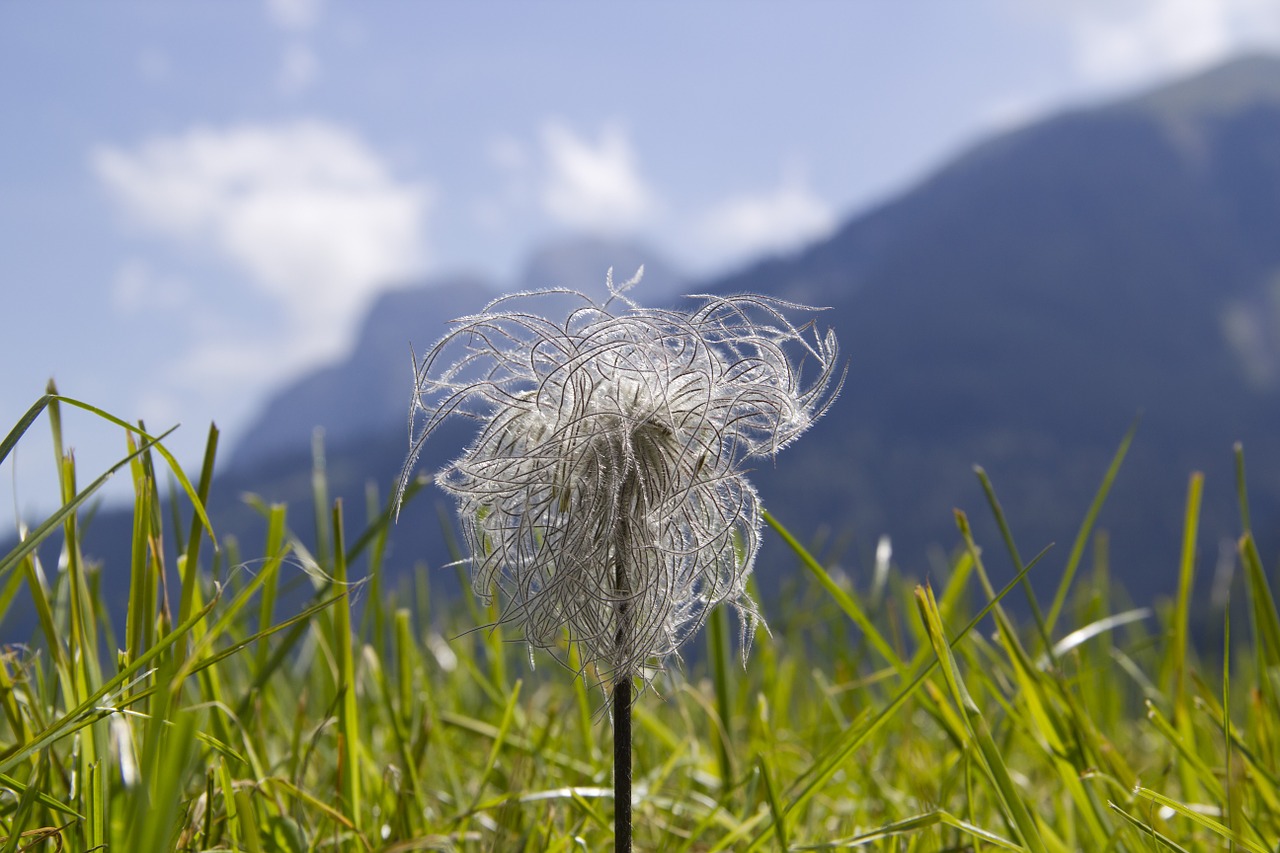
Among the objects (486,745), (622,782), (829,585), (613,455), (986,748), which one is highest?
(613,455)

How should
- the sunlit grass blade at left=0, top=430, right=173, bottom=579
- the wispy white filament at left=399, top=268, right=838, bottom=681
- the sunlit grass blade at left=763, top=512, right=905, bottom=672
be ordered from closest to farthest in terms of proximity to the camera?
1. the sunlit grass blade at left=0, top=430, right=173, bottom=579
2. the wispy white filament at left=399, top=268, right=838, bottom=681
3. the sunlit grass blade at left=763, top=512, right=905, bottom=672

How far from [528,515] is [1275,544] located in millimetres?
94226

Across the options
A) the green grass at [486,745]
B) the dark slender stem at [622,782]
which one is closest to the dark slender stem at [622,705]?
the dark slender stem at [622,782]

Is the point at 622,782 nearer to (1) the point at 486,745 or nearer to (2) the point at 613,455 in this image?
(2) the point at 613,455

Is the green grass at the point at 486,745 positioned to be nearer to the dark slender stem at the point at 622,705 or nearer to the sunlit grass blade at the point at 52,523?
the sunlit grass blade at the point at 52,523

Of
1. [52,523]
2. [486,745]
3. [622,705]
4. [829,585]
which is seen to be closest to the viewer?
[52,523]

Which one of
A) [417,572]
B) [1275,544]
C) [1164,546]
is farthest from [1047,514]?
[417,572]

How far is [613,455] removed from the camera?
5.09ft

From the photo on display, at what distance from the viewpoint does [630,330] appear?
1.73 m

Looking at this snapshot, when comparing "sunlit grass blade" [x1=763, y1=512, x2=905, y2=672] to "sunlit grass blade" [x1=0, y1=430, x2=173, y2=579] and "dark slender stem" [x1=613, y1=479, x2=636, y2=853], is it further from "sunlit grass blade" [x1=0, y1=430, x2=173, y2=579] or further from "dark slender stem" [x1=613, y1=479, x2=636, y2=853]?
"sunlit grass blade" [x1=0, y1=430, x2=173, y2=579]

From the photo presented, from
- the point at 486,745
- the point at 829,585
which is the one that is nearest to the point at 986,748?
the point at 829,585

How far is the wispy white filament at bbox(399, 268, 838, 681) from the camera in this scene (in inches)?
62.7

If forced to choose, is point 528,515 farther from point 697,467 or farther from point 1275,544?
point 1275,544

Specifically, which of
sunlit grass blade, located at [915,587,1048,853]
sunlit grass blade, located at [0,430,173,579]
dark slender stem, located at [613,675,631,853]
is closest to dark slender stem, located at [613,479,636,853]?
dark slender stem, located at [613,675,631,853]
